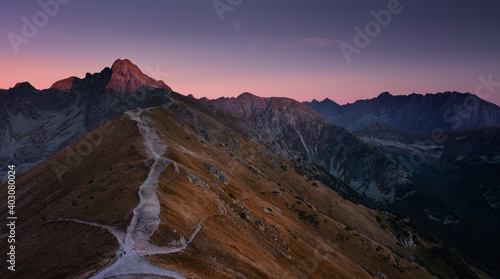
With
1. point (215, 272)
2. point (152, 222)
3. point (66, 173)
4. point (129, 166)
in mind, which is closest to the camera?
point (215, 272)

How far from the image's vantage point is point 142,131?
422ft

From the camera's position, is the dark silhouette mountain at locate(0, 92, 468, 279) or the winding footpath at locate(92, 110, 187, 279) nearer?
the winding footpath at locate(92, 110, 187, 279)

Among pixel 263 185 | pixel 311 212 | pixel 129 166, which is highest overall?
pixel 129 166

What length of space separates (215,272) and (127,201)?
2841 cm

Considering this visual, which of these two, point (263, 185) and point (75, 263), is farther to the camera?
point (263, 185)

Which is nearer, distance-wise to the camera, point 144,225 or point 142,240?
point 142,240

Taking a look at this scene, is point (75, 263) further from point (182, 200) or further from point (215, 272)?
point (182, 200)

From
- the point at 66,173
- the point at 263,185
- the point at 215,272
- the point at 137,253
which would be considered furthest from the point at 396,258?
the point at 66,173

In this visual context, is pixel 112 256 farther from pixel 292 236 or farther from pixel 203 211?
pixel 292 236

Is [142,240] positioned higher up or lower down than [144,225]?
lower down

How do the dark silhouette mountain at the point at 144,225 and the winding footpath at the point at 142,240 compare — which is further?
the dark silhouette mountain at the point at 144,225

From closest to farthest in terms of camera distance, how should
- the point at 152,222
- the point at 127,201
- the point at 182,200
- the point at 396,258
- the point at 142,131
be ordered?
the point at 152,222
the point at 127,201
the point at 182,200
the point at 142,131
the point at 396,258

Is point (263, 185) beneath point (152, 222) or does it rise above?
beneath

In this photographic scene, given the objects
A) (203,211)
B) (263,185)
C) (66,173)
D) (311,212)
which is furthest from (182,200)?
(311,212)
